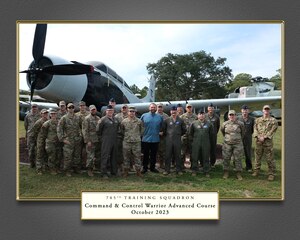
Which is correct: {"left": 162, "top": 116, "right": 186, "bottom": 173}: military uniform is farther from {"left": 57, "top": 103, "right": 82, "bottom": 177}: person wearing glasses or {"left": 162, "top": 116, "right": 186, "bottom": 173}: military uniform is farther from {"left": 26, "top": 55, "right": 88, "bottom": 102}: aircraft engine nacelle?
{"left": 26, "top": 55, "right": 88, "bottom": 102}: aircraft engine nacelle

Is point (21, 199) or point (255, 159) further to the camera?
point (255, 159)

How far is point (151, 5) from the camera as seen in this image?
9.28ft

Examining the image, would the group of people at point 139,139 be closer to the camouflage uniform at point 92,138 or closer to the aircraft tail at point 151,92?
the camouflage uniform at point 92,138

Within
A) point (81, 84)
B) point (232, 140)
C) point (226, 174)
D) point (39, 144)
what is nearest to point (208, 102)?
Result: point (232, 140)

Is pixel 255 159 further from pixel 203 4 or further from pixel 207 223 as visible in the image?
pixel 203 4

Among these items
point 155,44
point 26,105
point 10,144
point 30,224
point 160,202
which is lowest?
point 30,224

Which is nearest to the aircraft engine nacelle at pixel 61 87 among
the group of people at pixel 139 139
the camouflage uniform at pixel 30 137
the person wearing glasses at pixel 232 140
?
the group of people at pixel 139 139

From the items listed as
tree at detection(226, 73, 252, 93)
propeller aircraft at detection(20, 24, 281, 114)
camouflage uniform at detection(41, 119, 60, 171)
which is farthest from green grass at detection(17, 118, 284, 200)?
propeller aircraft at detection(20, 24, 281, 114)

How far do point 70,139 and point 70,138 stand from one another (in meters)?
0.02

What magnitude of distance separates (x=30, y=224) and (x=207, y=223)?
1693mm

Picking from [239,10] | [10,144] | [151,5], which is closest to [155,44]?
[151,5]

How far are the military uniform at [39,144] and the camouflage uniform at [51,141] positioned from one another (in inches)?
1.7

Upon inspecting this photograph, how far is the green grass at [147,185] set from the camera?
2809mm

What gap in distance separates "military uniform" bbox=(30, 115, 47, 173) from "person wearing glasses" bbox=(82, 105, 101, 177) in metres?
0.44
